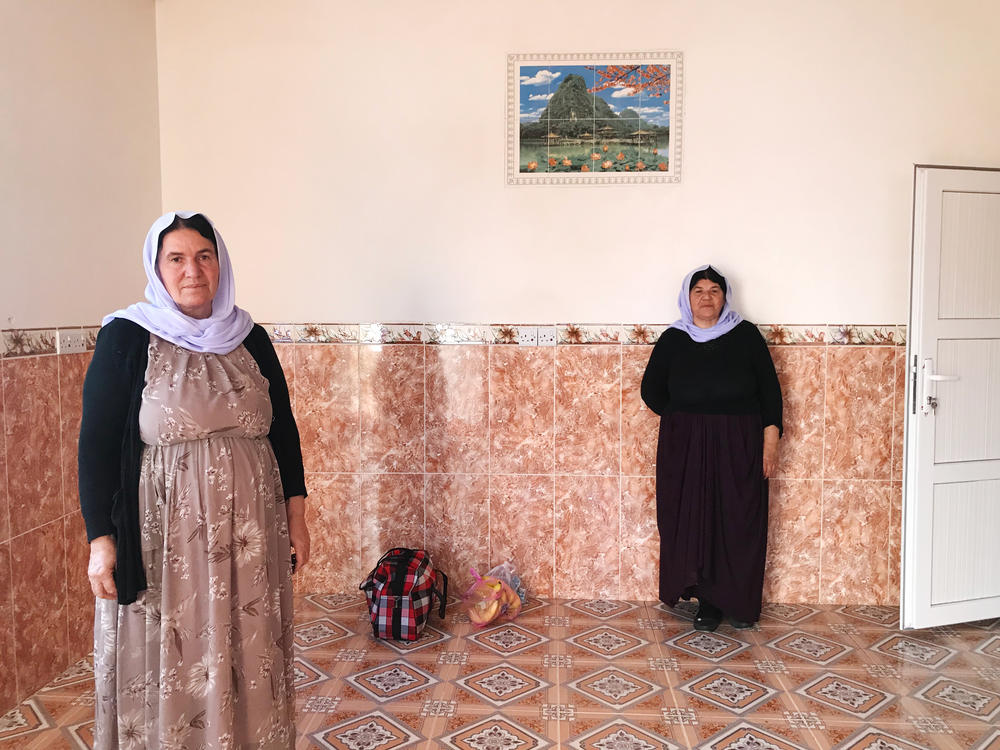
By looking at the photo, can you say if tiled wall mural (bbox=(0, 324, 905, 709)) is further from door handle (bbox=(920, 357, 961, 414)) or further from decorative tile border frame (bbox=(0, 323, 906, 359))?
door handle (bbox=(920, 357, 961, 414))

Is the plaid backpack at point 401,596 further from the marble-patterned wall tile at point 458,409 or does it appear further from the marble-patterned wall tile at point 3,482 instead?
the marble-patterned wall tile at point 3,482

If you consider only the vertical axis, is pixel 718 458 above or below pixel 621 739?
above

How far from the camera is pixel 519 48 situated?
11.4ft

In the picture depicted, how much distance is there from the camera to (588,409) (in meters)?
3.55

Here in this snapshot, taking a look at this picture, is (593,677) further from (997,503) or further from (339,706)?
(997,503)

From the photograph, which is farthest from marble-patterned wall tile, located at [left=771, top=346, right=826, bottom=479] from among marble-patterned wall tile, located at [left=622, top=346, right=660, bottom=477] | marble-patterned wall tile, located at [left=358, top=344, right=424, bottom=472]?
marble-patterned wall tile, located at [left=358, top=344, right=424, bottom=472]

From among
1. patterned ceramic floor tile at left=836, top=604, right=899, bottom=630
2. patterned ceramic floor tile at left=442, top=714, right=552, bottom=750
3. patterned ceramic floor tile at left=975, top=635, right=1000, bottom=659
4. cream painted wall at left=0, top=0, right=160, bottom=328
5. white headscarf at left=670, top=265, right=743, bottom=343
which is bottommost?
patterned ceramic floor tile at left=975, top=635, right=1000, bottom=659

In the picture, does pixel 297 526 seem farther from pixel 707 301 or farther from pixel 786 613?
pixel 786 613

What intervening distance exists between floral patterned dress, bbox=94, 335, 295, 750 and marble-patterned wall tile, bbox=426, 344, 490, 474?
1674mm

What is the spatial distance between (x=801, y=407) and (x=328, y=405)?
2.17 meters

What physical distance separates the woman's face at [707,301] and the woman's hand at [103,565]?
7.96 feet

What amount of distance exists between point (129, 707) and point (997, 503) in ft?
11.0

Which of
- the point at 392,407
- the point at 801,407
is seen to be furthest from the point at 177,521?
the point at 801,407

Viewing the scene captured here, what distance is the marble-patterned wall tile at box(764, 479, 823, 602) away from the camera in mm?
3516
